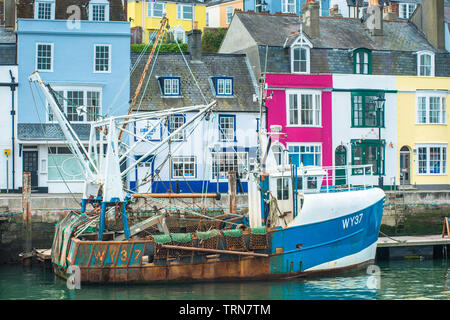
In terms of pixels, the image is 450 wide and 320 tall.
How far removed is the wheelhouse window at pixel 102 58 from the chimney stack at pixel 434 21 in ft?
57.5

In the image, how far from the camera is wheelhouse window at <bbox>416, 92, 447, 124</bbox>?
39.9 metres

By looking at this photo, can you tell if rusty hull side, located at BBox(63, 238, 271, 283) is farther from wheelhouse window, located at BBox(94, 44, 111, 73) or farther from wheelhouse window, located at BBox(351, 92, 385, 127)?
wheelhouse window, located at BBox(351, 92, 385, 127)

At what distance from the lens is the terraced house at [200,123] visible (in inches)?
1426

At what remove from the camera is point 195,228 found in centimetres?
2681

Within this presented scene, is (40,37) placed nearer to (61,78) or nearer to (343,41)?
(61,78)

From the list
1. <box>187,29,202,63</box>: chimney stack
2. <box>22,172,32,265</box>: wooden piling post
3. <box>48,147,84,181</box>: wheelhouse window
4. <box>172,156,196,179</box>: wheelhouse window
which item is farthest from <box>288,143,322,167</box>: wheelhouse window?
<box>22,172,32,265</box>: wooden piling post

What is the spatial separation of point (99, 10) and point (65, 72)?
366cm

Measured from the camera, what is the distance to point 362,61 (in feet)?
129

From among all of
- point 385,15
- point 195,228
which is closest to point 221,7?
point 385,15

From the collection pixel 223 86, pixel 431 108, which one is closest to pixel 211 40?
pixel 223 86

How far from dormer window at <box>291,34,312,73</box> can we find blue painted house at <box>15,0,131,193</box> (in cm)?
822

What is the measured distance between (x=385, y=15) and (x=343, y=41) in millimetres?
6558

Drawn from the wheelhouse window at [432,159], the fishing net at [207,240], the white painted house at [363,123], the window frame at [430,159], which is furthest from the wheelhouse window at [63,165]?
the wheelhouse window at [432,159]

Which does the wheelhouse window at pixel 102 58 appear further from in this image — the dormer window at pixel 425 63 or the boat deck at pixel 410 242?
the dormer window at pixel 425 63
